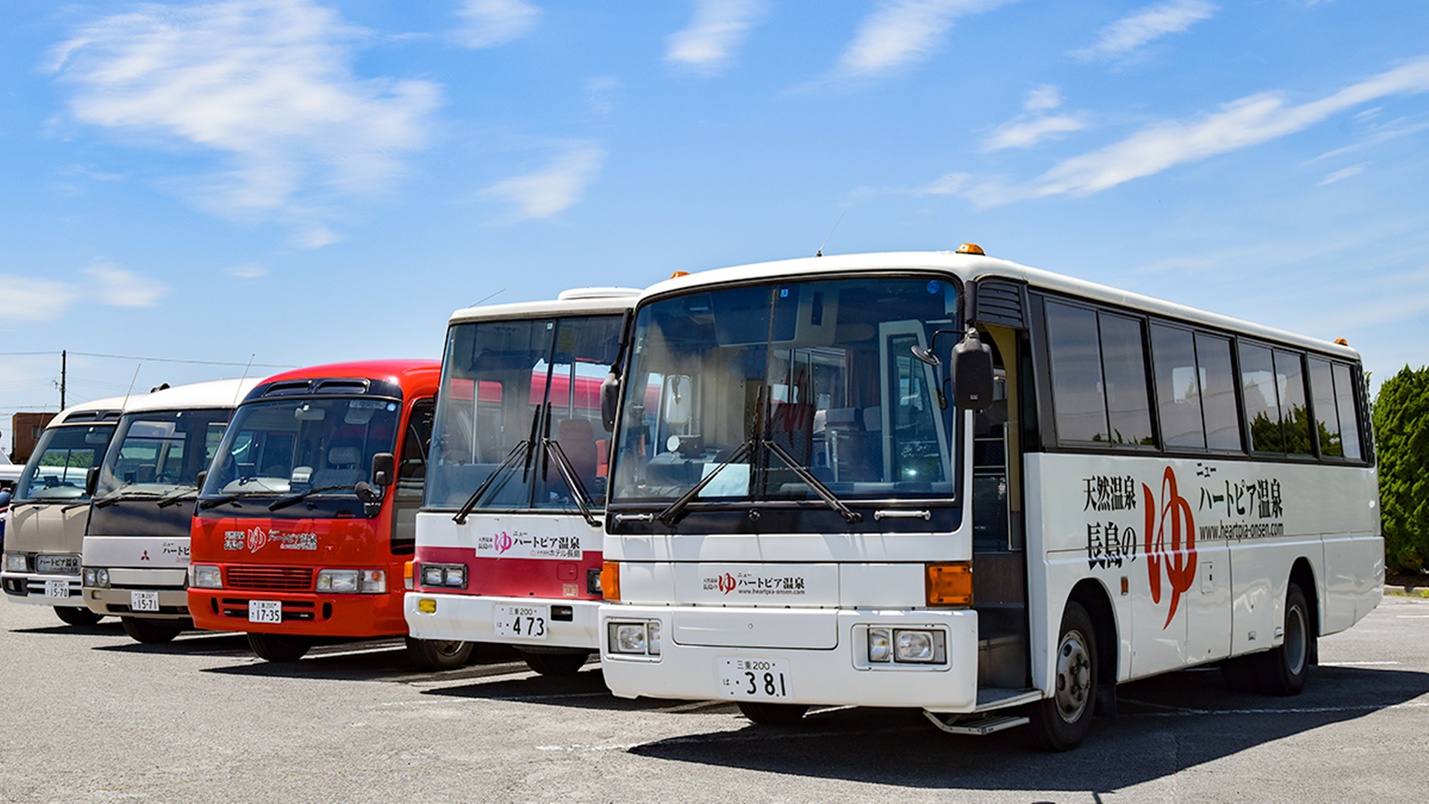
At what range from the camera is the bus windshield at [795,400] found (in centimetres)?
845

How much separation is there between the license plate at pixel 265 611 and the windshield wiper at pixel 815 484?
6579 millimetres

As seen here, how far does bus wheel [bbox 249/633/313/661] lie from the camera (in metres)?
14.6

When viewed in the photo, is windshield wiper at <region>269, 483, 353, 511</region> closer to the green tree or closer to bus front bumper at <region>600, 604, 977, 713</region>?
bus front bumper at <region>600, 604, 977, 713</region>

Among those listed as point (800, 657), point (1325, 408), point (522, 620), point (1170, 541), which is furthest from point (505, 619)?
point (1325, 408)

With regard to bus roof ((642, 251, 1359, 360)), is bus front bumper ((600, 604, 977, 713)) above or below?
below

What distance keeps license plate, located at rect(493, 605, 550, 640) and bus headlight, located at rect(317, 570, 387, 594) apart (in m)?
1.91

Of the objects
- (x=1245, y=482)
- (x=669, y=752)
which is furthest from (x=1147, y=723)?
(x=669, y=752)

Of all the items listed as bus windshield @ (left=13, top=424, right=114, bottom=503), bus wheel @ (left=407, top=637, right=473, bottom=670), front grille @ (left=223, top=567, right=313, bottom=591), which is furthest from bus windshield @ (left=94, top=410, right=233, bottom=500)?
bus wheel @ (left=407, top=637, right=473, bottom=670)

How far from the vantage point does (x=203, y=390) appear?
1756 centimetres

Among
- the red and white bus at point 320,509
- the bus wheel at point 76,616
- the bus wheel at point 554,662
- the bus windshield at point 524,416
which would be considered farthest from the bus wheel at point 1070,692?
the bus wheel at point 76,616

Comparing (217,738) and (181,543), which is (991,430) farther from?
(181,543)

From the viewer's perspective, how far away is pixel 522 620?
38.9ft

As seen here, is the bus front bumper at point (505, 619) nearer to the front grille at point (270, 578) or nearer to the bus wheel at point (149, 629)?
the front grille at point (270, 578)

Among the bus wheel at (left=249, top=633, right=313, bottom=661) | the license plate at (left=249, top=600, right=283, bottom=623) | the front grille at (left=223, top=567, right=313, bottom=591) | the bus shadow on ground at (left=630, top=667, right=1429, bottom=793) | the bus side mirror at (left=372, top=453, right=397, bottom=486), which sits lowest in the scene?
the bus shadow on ground at (left=630, top=667, right=1429, bottom=793)
